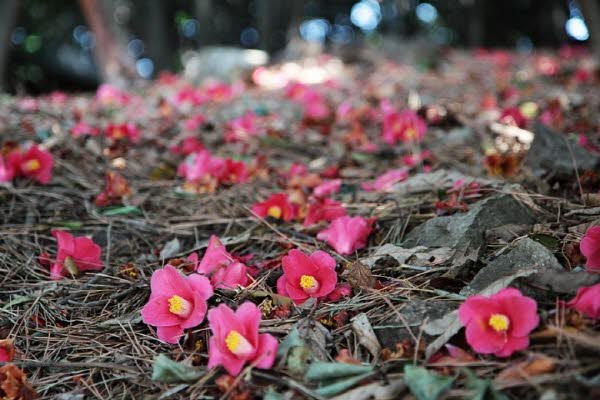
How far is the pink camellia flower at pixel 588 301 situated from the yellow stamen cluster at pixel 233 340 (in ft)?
2.10

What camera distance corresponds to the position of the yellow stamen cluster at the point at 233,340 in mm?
1044

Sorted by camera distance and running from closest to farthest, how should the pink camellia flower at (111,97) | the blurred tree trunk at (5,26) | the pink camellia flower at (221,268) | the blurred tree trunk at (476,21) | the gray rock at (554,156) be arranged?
the pink camellia flower at (221,268)
the gray rock at (554,156)
the pink camellia flower at (111,97)
the blurred tree trunk at (5,26)
the blurred tree trunk at (476,21)

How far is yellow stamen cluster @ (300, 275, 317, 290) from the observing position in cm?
126

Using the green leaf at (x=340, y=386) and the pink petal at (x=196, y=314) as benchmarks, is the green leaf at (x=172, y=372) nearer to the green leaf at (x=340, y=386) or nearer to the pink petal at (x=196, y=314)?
the pink petal at (x=196, y=314)

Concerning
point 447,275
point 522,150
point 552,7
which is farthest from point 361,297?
point 552,7

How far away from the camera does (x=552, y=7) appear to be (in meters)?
11.5

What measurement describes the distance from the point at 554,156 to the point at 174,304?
137 centimetres

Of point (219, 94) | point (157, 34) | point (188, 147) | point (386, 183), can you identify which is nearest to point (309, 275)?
point (386, 183)

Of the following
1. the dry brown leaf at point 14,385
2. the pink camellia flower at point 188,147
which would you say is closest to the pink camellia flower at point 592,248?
the dry brown leaf at point 14,385

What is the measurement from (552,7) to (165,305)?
12569 mm

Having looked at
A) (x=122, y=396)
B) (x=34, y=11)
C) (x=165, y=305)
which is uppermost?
(x=34, y=11)

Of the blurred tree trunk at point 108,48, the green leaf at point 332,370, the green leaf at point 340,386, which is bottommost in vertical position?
the green leaf at point 340,386

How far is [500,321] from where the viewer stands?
1.00 metres

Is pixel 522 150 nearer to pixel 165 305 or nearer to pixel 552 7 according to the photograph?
pixel 165 305
